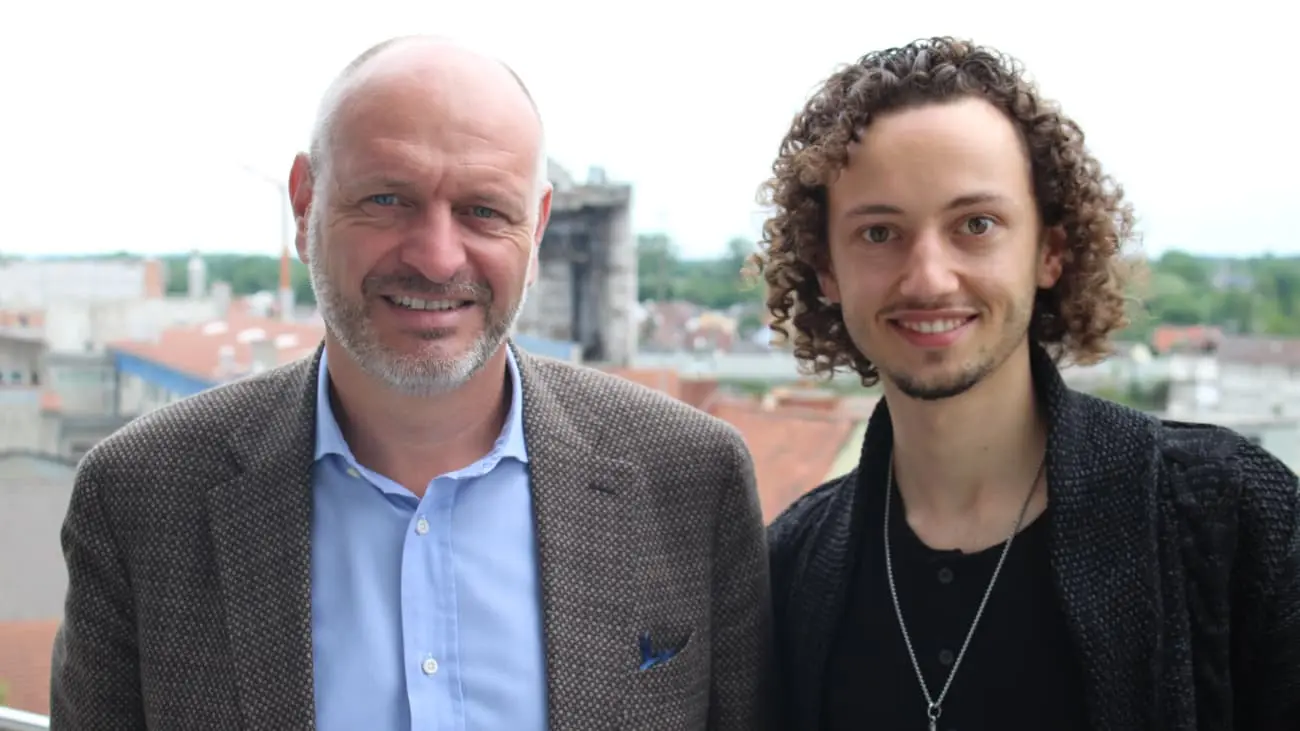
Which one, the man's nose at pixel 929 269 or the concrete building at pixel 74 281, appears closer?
the man's nose at pixel 929 269

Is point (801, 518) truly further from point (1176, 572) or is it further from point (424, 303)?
point (424, 303)

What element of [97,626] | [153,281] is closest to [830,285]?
[97,626]

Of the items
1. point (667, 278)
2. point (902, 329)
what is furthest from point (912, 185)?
point (667, 278)

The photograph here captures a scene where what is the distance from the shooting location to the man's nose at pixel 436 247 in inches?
56.7

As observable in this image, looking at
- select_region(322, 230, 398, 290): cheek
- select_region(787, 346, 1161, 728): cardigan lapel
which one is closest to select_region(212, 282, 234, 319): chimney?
select_region(322, 230, 398, 290): cheek

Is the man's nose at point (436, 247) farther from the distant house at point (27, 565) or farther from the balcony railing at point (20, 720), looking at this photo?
the balcony railing at point (20, 720)

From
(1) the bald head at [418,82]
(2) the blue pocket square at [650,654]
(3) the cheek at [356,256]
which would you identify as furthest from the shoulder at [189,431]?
(2) the blue pocket square at [650,654]

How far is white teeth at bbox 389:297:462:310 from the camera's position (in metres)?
1.47

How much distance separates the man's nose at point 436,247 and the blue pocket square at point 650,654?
1.86ft

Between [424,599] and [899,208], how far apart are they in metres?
0.82

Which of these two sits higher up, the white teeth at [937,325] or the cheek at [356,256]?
the cheek at [356,256]

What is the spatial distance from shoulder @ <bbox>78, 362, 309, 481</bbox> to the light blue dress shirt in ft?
0.40

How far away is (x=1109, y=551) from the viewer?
1.40 metres

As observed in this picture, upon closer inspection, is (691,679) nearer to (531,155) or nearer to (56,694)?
(531,155)
